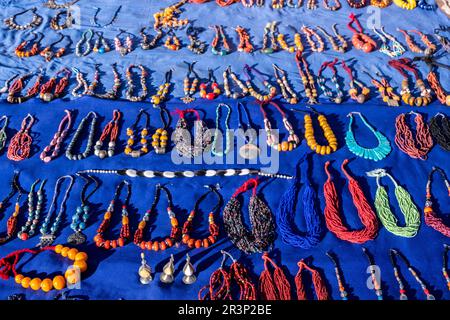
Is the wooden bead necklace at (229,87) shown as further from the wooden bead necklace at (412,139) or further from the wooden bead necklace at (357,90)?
the wooden bead necklace at (412,139)

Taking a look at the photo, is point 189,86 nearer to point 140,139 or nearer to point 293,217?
point 140,139

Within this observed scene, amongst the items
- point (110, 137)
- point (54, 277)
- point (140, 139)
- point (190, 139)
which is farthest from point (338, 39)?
point (54, 277)

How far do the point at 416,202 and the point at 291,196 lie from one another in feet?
2.77

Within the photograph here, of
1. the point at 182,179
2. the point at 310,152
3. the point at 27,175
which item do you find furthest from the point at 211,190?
the point at 27,175

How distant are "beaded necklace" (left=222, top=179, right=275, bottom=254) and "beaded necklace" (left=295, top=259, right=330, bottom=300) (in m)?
0.25

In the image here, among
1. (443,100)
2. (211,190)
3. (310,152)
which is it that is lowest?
(211,190)

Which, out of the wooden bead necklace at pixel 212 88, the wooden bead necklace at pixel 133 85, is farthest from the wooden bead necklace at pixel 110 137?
the wooden bead necklace at pixel 212 88

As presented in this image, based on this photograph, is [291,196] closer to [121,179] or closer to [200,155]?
[200,155]

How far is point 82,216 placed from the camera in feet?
8.36

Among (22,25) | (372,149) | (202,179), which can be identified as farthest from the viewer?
(22,25)

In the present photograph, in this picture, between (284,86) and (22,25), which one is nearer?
(284,86)

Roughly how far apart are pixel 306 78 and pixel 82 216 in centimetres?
223

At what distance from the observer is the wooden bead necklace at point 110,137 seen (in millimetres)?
2870

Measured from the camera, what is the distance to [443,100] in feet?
10.8
